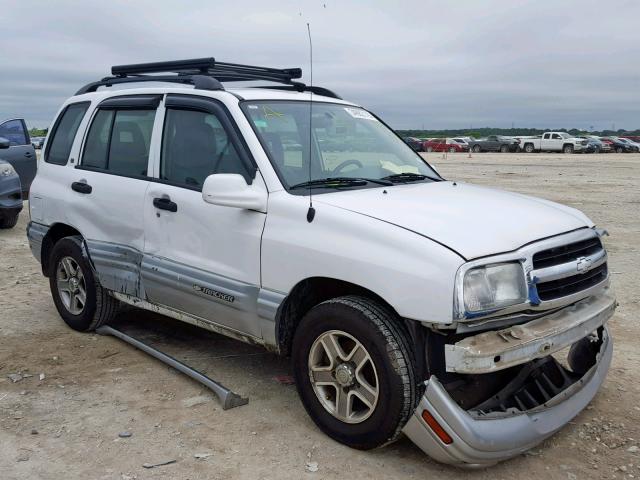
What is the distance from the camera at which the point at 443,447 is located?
315 centimetres

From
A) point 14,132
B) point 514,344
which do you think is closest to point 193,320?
point 514,344

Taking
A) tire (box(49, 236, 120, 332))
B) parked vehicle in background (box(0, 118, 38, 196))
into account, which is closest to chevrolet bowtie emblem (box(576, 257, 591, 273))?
tire (box(49, 236, 120, 332))

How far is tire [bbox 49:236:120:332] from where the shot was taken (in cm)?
522

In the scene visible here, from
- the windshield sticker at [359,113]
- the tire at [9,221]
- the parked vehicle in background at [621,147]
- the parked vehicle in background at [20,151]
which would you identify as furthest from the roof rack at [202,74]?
the parked vehicle in background at [621,147]

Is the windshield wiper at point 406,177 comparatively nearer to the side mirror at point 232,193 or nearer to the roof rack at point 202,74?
the side mirror at point 232,193

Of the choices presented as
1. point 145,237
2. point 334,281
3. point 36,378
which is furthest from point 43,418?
point 334,281

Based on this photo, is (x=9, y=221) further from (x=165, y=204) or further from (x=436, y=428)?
(x=436, y=428)

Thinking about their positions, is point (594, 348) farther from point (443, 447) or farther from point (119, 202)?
point (119, 202)

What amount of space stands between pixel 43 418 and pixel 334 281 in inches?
75.6

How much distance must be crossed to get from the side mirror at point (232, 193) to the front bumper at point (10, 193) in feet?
25.1

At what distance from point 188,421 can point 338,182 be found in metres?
1.66

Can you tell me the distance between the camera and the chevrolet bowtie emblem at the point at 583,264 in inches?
136

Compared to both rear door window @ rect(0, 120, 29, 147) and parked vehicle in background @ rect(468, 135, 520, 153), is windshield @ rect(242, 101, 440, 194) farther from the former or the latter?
parked vehicle in background @ rect(468, 135, 520, 153)

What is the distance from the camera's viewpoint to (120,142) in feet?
16.4
